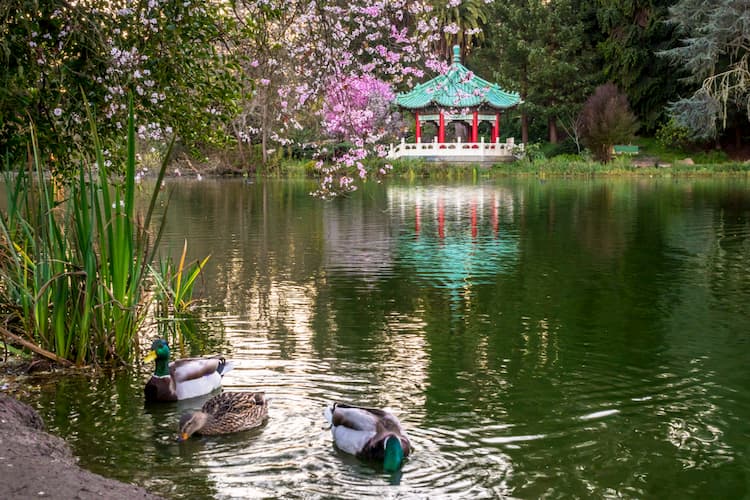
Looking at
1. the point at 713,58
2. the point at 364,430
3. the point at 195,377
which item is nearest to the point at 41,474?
the point at 364,430

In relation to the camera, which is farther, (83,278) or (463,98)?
(463,98)

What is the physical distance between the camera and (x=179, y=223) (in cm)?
2316

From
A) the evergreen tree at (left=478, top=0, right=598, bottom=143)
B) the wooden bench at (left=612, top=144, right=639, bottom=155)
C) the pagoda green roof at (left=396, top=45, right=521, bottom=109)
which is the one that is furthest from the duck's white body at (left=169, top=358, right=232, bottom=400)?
the evergreen tree at (left=478, top=0, right=598, bottom=143)

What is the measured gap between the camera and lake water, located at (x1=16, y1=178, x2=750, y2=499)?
242 inches

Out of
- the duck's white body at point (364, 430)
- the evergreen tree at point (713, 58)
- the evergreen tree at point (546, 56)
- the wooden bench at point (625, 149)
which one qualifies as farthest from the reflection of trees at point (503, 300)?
the evergreen tree at point (546, 56)

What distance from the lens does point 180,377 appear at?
7.71 meters

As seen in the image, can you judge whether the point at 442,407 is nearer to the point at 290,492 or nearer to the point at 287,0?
the point at 290,492

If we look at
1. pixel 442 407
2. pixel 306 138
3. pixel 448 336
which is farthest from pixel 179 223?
pixel 306 138

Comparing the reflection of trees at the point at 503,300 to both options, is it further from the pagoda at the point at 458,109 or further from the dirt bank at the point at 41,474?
the pagoda at the point at 458,109

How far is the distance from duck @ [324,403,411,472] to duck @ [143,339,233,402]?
172 cm

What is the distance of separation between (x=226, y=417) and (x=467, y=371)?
2768 mm

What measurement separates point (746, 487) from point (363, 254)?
11618mm

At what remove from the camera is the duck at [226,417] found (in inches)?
264

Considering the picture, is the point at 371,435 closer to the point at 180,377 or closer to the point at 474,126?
the point at 180,377
